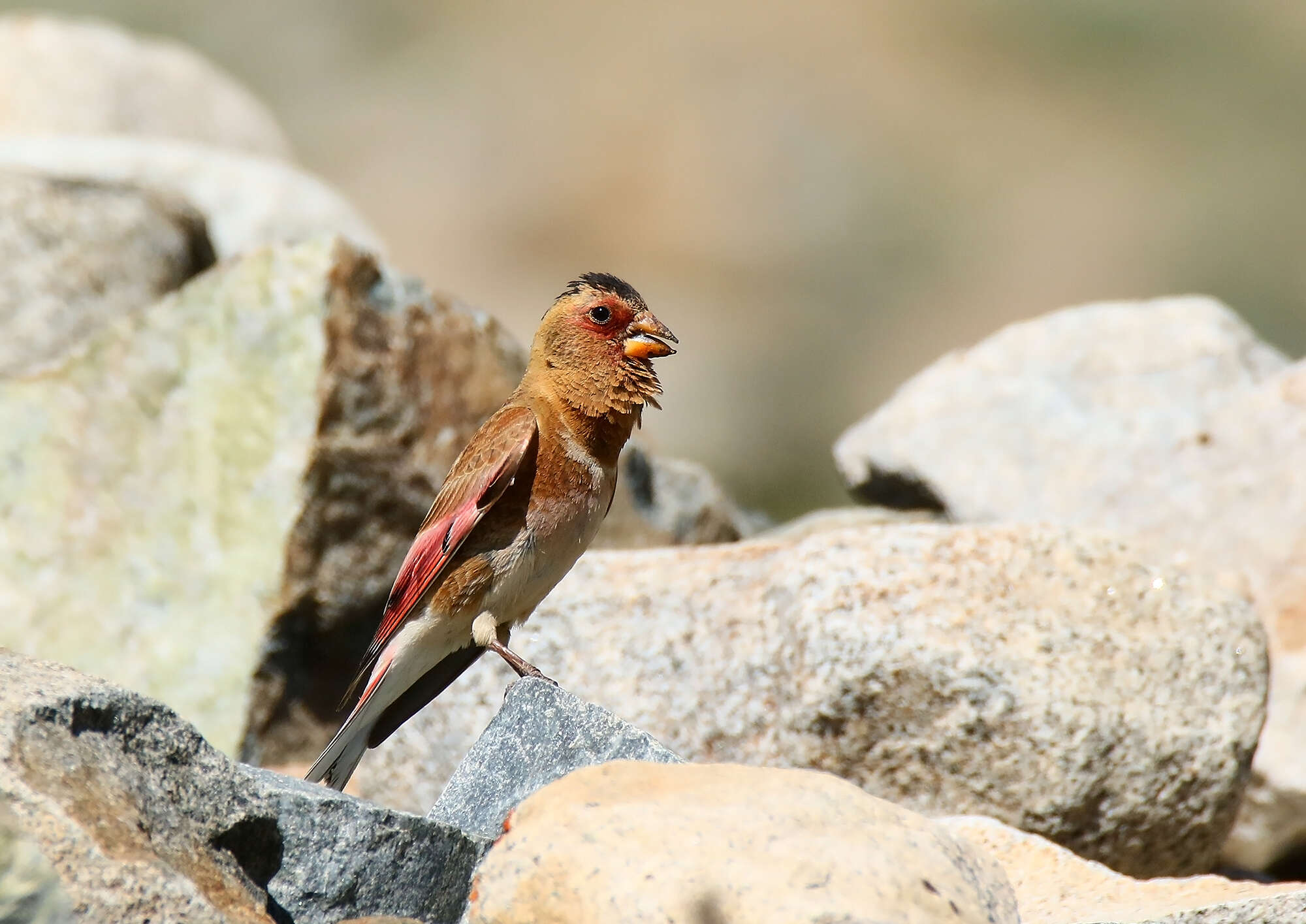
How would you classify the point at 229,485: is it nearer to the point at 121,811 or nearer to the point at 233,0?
the point at 121,811

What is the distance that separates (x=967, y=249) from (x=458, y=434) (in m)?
17.7

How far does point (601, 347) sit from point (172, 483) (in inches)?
128

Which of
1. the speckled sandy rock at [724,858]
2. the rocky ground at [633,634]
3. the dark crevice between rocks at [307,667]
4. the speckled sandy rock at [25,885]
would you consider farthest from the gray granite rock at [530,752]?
the dark crevice between rocks at [307,667]

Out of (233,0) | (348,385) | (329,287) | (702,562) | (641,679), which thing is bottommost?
(641,679)

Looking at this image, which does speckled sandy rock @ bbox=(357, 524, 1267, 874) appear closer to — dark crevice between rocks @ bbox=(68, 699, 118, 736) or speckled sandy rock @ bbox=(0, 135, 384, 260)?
dark crevice between rocks @ bbox=(68, 699, 118, 736)

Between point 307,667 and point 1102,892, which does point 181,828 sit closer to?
point 1102,892

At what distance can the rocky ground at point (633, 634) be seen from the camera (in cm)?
351

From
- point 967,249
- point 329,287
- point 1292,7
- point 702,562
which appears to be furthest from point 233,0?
point 702,562

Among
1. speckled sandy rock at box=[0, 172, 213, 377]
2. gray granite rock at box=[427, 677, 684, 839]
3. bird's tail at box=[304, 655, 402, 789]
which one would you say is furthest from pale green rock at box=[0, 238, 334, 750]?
gray granite rock at box=[427, 677, 684, 839]

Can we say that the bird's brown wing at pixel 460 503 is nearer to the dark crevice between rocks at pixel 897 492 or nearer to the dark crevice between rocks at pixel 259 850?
the dark crevice between rocks at pixel 259 850

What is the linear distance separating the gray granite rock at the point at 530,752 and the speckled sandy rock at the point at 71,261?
4.83 m

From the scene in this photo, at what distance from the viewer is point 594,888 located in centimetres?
A: 334

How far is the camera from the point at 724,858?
11.0ft

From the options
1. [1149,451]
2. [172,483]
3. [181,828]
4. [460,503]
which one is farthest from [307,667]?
[1149,451]
